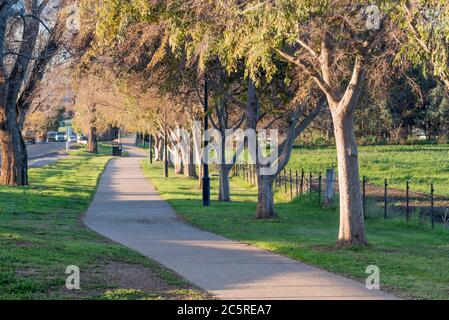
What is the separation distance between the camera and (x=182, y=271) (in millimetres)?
12875

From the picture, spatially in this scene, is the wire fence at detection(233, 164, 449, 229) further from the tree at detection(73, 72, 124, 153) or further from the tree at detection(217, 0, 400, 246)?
the tree at detection(73, 72, 124, 153)

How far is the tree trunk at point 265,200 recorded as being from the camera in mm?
23812

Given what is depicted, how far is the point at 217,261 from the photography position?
14.3 m

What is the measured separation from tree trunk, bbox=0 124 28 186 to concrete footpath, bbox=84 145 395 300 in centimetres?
890

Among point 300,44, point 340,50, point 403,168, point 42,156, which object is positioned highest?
point 300,44

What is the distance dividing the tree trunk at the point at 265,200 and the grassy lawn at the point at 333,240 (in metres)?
0.36

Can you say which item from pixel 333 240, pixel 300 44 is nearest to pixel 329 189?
pixel 333 240

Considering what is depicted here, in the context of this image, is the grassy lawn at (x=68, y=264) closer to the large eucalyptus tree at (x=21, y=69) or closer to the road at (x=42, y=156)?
the large eucalyptus tree at (x=21, y=69)

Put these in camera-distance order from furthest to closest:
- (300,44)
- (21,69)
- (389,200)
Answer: (21,69) < (389,200) < (300,44)

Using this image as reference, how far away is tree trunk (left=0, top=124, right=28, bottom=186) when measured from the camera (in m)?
33.9

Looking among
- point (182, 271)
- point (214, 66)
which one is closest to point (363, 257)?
point (182, 271)

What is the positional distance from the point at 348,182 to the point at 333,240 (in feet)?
7.93

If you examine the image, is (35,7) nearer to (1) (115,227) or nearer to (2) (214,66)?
(2) (214,66)

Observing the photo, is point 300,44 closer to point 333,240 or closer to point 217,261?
point 333,240
